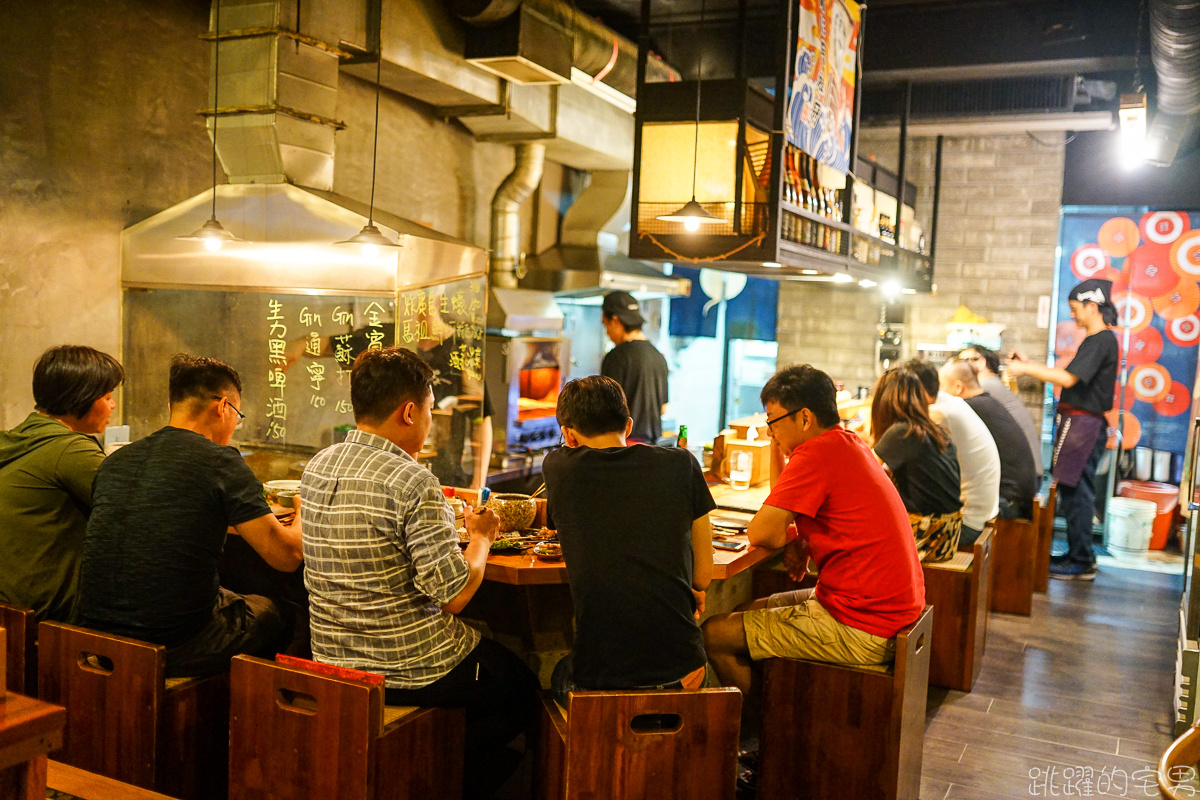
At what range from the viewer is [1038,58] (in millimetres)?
6516

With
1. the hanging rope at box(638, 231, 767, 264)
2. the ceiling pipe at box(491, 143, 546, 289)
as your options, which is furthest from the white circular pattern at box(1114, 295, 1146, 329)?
the ceiling pipe at box(491, 143, 546, 289)

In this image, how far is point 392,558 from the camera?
7.91 ft

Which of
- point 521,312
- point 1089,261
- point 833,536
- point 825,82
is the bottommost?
point 833,536

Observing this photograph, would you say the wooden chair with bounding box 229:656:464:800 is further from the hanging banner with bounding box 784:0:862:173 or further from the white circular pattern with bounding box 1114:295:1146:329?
the white circular pattern with bounding box 1114:295:1146:329

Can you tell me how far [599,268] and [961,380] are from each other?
2.95m

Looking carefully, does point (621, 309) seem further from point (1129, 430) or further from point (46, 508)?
point (1129, 430)

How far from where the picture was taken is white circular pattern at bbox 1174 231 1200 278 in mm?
7715

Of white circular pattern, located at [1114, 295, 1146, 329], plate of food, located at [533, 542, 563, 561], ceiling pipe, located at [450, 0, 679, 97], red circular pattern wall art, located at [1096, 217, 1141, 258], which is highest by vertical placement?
ceiling pipe, located at [450, 0, 679, 97]

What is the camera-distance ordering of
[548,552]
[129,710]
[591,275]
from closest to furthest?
[129,710] < [548,552] < [591,275]

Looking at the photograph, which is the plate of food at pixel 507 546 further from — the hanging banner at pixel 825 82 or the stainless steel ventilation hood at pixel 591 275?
the stainless steel ventilation hood at pixel 591 275

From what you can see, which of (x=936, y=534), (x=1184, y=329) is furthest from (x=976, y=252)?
(x=936, y=534)

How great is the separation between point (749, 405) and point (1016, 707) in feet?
21.4

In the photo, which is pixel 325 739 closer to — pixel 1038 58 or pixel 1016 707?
pixel 1016 707

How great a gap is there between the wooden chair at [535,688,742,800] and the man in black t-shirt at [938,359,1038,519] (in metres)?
3.89
